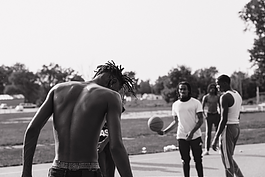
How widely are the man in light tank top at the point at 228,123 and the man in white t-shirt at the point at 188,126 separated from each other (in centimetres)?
43

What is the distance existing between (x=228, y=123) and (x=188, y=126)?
769 mm

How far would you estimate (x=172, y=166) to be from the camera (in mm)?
10352

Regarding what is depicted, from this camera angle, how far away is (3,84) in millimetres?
127562

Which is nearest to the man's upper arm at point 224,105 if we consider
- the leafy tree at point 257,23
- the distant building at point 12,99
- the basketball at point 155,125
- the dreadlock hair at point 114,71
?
the basketball at point 155,125

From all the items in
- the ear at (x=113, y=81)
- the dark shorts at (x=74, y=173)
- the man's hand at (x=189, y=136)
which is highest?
the ear at (x=113, y=81)

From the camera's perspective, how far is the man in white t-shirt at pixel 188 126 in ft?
24.6

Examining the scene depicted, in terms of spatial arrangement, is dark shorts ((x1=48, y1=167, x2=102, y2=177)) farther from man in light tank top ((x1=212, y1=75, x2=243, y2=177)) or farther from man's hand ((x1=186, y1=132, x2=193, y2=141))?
man's hand ((x1=186, y1=132, x2=193, y2=141))

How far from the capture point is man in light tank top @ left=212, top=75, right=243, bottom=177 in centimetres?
699

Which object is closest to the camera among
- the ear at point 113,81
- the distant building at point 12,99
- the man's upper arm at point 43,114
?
the man's upper arm at point 43,114

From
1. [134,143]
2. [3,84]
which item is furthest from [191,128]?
[3,84]

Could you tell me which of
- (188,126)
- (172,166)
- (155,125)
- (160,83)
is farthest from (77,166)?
(160,83)

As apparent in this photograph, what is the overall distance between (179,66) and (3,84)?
7102 centimetres

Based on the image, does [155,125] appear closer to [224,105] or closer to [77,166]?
[224,105]

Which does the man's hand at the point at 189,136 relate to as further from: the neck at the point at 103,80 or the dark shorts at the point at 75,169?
the dark shorts at the point at 75,169
